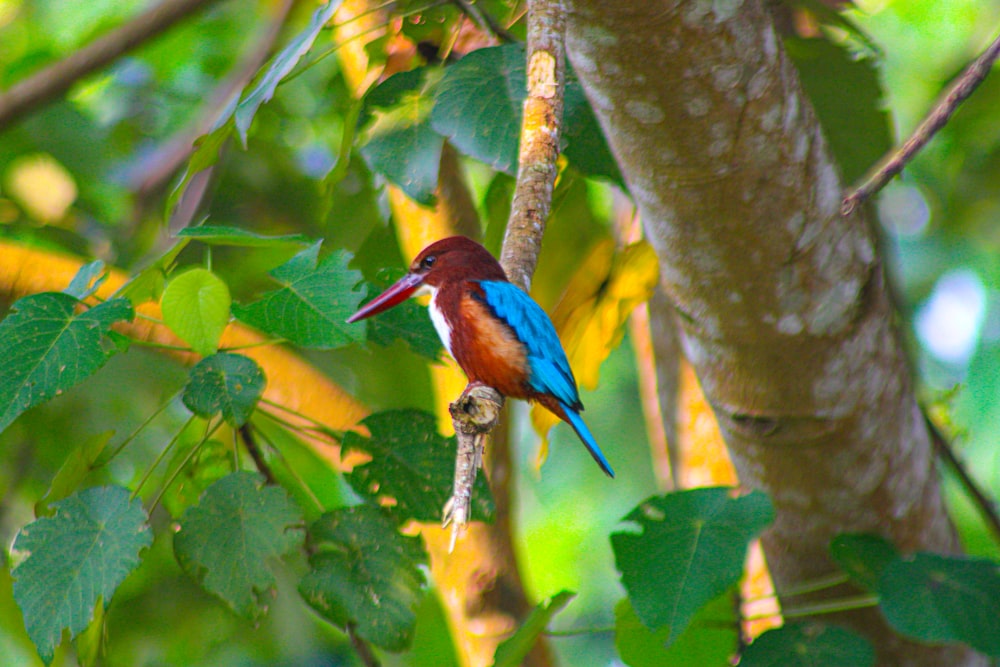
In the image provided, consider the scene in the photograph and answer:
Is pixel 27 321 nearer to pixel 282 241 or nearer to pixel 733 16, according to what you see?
pixel 282 241

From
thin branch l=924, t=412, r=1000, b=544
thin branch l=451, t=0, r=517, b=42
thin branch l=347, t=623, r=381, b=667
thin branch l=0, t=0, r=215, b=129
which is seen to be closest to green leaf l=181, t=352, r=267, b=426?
A: thin branch l=347, t=623, r=381, b=667

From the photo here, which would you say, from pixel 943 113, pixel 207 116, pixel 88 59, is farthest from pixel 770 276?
pixel 207 116

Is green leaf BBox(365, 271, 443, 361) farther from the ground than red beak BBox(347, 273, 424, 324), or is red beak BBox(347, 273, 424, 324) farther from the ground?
red beak BBox(347, 273, 424, 324)

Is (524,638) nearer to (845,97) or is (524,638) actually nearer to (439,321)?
(439,321)

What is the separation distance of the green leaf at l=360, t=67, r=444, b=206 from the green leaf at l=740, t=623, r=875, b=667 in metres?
1.03

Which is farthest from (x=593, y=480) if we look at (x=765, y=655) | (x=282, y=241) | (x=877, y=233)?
(x=282, y=241)

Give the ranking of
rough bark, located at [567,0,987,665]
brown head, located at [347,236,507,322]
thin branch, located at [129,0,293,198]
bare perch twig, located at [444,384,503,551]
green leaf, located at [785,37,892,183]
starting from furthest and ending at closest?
thin branch, located at [129,0,293,198], green leaf, located at [785,37,892,183], brown head, located at [347,236,507,322], rough bark, located at [567,0,987,665], bare perch twig, located at [444,384,503,551]

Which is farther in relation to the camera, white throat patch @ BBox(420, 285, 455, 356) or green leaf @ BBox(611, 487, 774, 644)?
white throat patch @ BBox(420, 285, 455, 356)

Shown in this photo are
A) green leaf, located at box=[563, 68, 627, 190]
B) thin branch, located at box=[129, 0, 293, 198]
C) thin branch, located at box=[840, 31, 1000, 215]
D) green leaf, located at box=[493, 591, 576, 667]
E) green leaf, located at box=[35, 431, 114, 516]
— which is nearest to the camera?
thin branch, located at box=[840, 31, 1000, 215]

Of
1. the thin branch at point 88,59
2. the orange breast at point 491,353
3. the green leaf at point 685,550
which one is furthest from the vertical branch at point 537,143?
the thin branch at point 88,59

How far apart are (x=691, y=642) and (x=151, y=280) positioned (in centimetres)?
126

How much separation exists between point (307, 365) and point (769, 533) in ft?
A: 3.75

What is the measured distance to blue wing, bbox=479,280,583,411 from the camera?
5.28ft

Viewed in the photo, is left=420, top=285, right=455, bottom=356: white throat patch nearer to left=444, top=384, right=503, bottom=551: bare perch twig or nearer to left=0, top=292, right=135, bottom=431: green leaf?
left=444, top=384, right=503, bottom=551: bare perch twig
